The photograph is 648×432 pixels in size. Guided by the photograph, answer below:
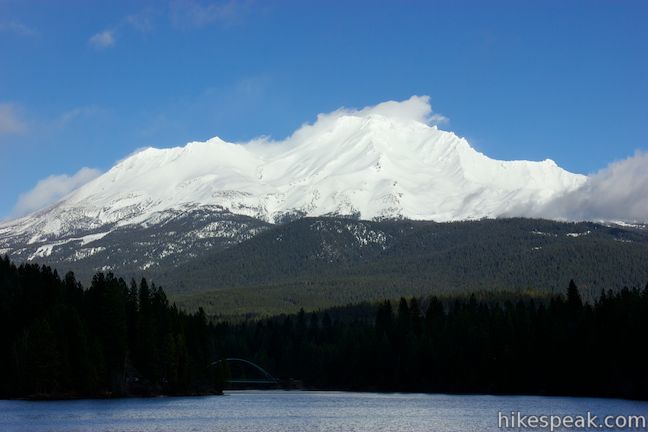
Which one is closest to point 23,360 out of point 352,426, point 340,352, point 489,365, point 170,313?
point 170,313

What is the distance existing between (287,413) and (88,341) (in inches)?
1071

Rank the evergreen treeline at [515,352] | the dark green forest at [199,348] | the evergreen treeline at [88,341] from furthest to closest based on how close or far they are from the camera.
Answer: the evergreen treeline at [515,352] < the dark green forest at [199,348] < the evergreen treeline at [88,341]

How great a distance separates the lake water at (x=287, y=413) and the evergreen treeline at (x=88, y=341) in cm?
435

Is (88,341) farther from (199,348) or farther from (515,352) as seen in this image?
(515,352)

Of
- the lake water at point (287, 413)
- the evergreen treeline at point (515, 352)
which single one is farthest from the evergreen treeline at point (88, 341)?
the evergreen treeline at point (515, 352)

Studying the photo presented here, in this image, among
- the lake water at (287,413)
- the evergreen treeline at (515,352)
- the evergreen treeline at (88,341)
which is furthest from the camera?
the evergreen treeline at (515,352)

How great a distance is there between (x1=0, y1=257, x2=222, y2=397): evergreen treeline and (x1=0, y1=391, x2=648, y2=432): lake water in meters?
4.35

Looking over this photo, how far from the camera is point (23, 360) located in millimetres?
127188

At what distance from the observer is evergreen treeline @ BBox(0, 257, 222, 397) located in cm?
12719

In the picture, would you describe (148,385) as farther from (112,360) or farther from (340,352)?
(340,352)

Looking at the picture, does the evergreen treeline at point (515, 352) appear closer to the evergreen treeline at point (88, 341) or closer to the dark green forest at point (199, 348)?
the dark green forest at point (199, 348)

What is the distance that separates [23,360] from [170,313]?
34.2 metres

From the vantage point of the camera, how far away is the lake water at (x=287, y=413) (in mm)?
95188

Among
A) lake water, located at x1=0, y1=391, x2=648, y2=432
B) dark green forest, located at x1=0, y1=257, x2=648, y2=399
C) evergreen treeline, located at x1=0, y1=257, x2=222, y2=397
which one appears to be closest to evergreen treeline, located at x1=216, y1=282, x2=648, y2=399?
dark green forest, located at x1=0, y1=257, x2=648, y2=399
